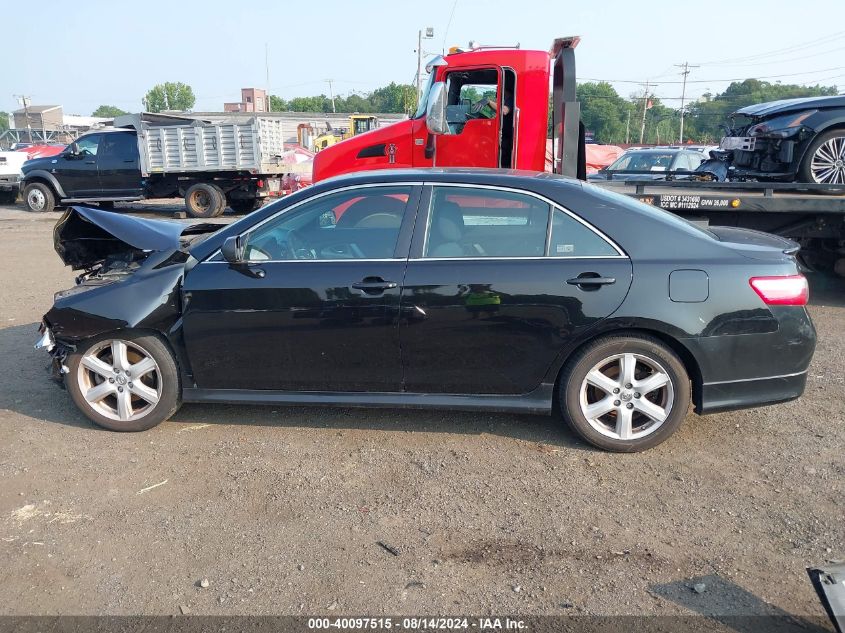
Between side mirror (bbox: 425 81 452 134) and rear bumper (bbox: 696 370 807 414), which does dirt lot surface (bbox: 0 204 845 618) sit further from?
side mirror (bbox: 425 81 452 134)

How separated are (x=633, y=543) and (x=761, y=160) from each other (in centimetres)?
604

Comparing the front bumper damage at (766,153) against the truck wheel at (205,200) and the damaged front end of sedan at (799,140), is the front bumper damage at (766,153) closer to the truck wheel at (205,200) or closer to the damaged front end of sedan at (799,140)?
the damaged front end of sedan at (799,140)

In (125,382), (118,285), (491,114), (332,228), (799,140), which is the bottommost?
(125,382)

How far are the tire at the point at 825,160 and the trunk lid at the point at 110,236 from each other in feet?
19.8

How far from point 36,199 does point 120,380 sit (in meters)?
15.9

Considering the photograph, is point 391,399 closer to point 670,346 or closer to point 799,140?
point 670,346

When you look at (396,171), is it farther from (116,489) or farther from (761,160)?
(761,160)

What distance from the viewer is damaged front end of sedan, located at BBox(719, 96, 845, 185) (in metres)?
6.91

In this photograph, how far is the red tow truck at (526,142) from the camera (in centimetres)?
690

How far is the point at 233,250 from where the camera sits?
12.9 feet

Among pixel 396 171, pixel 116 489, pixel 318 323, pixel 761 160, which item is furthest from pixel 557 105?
pixel 116 489

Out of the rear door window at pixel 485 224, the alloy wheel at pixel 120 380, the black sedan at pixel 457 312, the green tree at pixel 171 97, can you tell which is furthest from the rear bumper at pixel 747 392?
the green tree at pixel 171 97

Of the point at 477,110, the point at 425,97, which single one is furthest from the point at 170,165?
the point at 477,110

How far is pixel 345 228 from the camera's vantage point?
4160 millimetres
